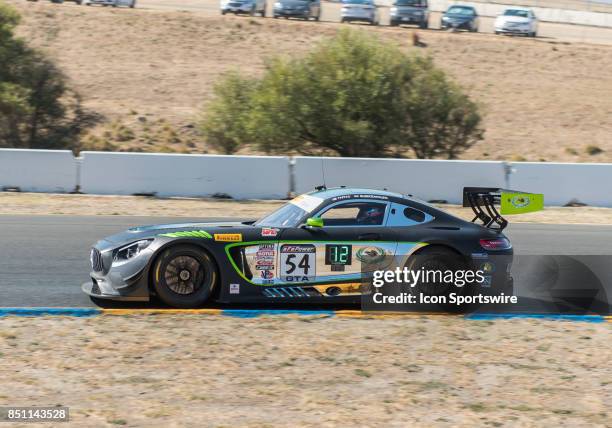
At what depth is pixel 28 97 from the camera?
26391mm

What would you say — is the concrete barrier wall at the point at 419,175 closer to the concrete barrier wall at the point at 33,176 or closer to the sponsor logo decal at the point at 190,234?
the concrete barrier wall at the point at 33,176

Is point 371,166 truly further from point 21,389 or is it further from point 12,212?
point 21,389

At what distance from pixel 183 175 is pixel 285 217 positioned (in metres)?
10.2

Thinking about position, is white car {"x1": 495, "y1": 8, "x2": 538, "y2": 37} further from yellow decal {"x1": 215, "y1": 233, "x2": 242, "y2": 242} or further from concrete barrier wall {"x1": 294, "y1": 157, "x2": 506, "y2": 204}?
yellow decal {"x1": 215, "y1": 233, "x2": 242, "y2": 242}

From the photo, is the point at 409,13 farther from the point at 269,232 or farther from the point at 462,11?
the point at 269,232

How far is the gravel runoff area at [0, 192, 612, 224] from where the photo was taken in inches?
644

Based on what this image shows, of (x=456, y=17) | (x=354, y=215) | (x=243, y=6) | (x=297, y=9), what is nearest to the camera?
(x=354, y=215)

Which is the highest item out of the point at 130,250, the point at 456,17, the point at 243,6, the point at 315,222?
the point at 243,6

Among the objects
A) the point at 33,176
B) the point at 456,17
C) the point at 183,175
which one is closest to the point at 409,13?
the point at 456,17

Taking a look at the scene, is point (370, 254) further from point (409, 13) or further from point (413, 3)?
point (413, 3)

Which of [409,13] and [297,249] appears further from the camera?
[409,13]

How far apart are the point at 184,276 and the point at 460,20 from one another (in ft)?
131

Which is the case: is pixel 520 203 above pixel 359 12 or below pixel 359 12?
below

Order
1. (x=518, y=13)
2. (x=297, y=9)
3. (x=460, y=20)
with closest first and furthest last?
(x=297, y=9) < (x=460, y=20) < (x=518, y=13)
